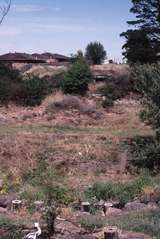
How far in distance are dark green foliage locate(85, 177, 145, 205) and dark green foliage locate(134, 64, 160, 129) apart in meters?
6.38

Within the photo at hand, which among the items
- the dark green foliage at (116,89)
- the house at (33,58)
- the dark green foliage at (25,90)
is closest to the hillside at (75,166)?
the dark green foliage at (116,89)

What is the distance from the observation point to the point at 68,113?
3253 centimetres

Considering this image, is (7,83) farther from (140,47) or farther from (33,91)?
(140,47)

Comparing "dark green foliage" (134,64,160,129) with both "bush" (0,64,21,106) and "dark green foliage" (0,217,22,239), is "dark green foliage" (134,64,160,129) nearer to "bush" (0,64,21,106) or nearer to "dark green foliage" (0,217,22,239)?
"bush" (0,64,21,106)

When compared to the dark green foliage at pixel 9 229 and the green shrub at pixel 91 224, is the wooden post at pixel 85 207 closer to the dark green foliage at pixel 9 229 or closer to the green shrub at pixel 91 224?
the green shrub at pixel 91 224

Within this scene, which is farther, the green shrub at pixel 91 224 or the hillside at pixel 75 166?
the hillside at pixel 75 166

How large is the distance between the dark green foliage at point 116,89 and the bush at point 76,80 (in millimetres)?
1463

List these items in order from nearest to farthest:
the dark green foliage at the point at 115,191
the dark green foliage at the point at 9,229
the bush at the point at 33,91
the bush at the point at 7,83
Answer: the dark green foliage at the point at 9,229
the dark green foliage at the point at 115,191
the bush at the point at 33,91
the bush at the point at 7,83

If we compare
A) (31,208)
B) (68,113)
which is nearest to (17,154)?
(68,113)

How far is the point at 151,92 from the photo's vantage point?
23.7 meters

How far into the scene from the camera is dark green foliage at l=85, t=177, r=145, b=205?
15984mm

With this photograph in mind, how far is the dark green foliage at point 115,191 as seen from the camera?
15984 millimetres

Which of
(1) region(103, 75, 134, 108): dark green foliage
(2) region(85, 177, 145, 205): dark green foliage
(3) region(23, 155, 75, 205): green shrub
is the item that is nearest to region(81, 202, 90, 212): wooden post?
(3) region(23, 155, 75, 205): green shrub

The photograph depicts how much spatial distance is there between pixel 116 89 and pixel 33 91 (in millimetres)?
5539
